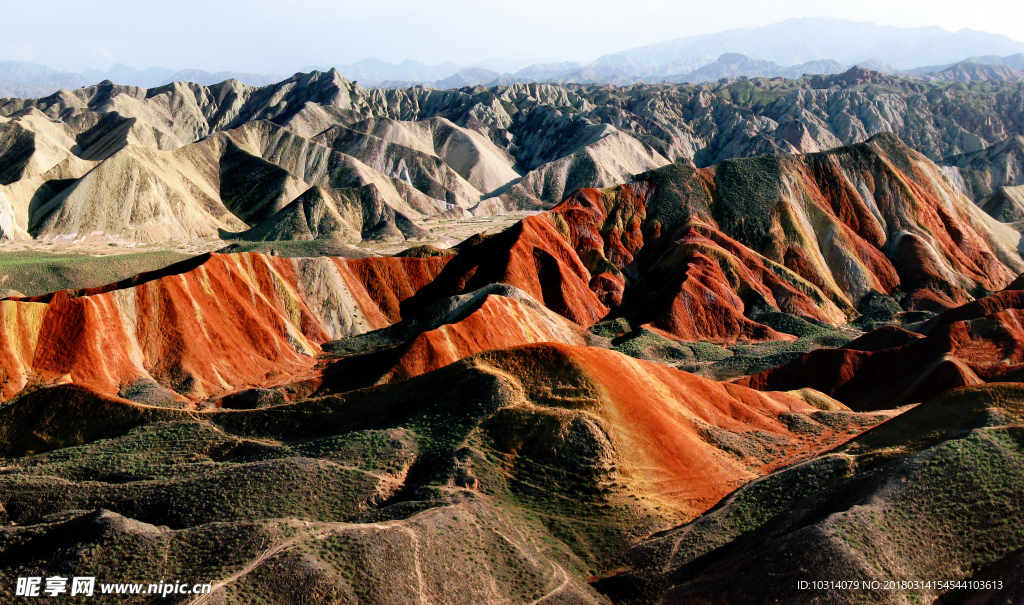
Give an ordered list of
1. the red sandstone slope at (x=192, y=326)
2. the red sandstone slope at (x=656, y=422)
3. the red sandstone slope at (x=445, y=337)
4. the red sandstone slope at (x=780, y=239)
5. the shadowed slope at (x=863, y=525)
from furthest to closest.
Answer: the red sandstone slope at (x=780, y=239) → the red sandstone slope at (x=192, y=326) → the red sandstone slope at (x=445, y=337) → the red sandstone slope at (x=656, y=422) → the shadowed slope at (x=863, y=525)

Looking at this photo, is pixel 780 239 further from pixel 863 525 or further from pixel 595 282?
pixel 863 525

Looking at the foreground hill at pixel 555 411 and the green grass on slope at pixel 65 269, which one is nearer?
the foreground hill at pixel 555 411

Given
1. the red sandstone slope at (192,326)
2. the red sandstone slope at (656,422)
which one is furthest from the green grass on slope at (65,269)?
the red sandstone slope at (656,422)

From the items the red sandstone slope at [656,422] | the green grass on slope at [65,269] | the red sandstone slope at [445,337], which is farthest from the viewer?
the green grass on slope at [65,269]

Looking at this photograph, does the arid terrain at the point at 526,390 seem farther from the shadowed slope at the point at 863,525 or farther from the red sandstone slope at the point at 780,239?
the red sandstone slope at the point at 780,239

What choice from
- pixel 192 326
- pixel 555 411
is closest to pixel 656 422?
pixel 555 411

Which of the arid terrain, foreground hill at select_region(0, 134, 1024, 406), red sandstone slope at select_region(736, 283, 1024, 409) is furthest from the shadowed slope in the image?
foreground hill at select_region(0, 134, 1024, 406)
